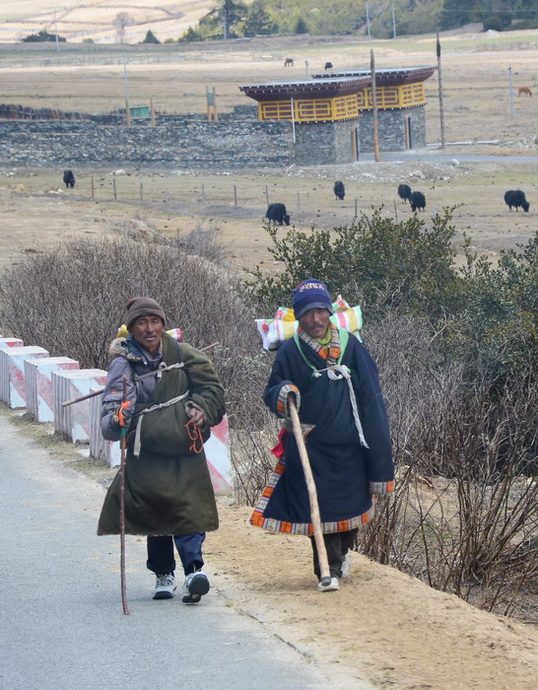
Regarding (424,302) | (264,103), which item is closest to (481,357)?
(424,302)

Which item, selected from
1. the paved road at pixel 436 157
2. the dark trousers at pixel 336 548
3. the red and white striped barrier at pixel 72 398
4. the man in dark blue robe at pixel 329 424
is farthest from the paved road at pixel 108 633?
the paved road at pixel 436 157

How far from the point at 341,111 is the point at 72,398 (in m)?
50.3

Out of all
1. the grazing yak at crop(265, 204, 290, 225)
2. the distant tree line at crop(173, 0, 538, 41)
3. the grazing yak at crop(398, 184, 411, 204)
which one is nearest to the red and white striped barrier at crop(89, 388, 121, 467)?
the grazing yak at crop(265, 204, 290, 225)

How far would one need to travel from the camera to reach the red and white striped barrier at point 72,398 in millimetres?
11625

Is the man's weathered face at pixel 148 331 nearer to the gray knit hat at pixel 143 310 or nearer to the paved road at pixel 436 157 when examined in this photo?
the gray knit hat at pixel 143 310

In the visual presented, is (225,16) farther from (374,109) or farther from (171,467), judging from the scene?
(171,467)

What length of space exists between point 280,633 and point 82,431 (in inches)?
250

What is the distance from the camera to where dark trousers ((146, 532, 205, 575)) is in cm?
657

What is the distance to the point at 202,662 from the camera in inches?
220

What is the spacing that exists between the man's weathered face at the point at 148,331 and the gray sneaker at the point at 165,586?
1.21 meters

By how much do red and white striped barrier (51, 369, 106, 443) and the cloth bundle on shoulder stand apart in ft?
16.2

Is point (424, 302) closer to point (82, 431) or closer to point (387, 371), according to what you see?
point (387, 371)

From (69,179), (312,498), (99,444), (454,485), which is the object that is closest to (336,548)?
(312,498)

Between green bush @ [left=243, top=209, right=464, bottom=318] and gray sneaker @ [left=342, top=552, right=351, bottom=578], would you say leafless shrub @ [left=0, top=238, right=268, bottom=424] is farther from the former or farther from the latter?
gray sneaker @ [left=342, top=552, right=351, bottom=578]
